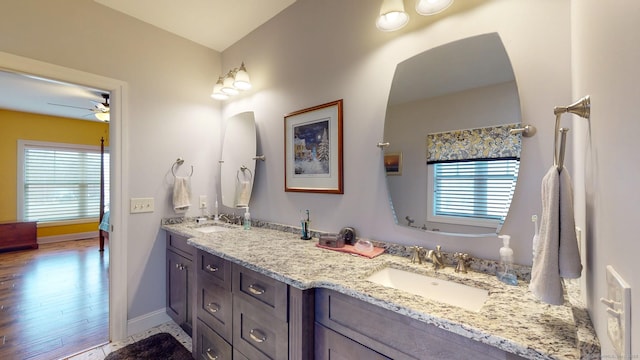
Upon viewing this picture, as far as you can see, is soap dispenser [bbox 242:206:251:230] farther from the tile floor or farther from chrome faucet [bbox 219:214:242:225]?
the tile floor

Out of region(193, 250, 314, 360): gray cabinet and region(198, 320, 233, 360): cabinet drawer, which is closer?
region(193, 250, 314, 360): gray cabinet

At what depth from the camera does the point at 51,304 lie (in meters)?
2.79

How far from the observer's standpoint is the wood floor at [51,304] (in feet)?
6.94

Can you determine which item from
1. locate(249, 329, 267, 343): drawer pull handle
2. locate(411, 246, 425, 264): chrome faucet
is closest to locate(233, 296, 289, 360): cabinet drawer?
locate(249, 329, 267, 343): drawer pull handle

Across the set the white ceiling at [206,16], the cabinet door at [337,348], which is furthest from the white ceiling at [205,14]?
the cabinet door at [337,348]

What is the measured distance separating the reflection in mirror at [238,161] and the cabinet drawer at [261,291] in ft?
3.54

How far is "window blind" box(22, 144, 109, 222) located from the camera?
5230mm

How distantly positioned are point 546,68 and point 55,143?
7.62 metres

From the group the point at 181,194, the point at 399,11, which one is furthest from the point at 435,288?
the point at 181,194

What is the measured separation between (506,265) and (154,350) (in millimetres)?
2390

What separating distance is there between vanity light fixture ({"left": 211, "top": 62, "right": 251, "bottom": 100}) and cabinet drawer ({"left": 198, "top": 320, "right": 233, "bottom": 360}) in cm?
182

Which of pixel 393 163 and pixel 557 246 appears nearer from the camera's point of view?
pixel 557 246

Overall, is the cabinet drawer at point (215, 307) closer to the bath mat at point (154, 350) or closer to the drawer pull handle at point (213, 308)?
the drawer pull handle at point (213, 308)

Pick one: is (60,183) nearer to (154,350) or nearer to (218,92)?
(218,92)
